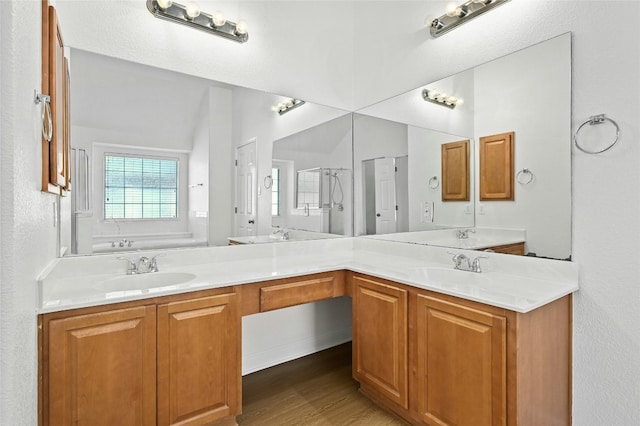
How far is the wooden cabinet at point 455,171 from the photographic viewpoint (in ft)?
6.90

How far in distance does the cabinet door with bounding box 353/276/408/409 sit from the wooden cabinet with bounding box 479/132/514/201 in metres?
0.80

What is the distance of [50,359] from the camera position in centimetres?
125

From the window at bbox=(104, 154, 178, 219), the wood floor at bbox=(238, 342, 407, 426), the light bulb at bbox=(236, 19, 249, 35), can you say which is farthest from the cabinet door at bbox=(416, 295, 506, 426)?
the light bulb at bbox=(236, 19, 249, 35)

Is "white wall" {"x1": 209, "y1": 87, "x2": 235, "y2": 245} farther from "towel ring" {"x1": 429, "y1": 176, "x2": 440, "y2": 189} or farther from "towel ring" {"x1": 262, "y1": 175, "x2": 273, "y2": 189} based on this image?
"towel ring" {"x1": 429, "y1": 176, "x2": 440, "y2": 189}

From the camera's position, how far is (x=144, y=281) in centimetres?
177

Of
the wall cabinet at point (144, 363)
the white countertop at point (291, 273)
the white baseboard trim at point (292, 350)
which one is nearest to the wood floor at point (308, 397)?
the white baseboard trim at point (292, 350)

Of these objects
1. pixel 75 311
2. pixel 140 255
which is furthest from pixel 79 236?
pixel 75 311

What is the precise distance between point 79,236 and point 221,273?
2.57ft

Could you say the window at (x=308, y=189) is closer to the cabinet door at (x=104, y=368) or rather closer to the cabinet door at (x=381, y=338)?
the cabinet door at (x=381, y=338)

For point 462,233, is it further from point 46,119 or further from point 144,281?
point 46,119

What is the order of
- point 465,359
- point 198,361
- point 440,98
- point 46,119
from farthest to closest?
1. point 440,98
2. point 198,361
3. point 465,359
4. point 46,119

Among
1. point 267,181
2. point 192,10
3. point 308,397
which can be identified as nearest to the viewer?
point 192,10

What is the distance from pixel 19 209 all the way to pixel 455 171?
214 cm

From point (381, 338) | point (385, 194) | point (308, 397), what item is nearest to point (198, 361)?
point (308, 397)
